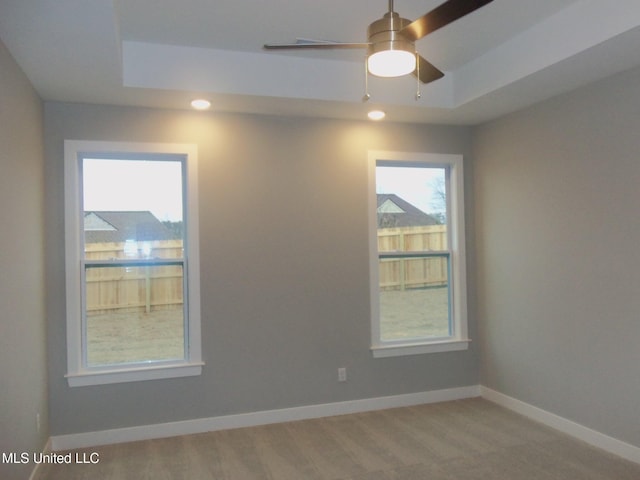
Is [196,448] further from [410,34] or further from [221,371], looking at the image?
[410,34]

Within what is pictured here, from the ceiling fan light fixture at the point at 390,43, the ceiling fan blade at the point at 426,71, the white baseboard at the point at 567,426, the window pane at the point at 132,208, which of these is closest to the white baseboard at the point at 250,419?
the white baseboard at the point at 567,426

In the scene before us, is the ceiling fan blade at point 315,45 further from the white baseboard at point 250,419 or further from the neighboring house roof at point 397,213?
the white baseboard at point 250,419

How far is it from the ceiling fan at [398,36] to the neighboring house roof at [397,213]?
2.28 m

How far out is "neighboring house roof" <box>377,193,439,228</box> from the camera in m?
4.41

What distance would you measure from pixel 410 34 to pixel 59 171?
9.19ft

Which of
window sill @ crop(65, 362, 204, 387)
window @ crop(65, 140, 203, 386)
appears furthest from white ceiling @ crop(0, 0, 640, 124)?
window sill @ crop(65, 362, 204, 387)

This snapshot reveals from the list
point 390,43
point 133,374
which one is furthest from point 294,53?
point 133,374

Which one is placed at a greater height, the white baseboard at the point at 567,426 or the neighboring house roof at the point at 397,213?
the neighboring house roof at the point at 397,213

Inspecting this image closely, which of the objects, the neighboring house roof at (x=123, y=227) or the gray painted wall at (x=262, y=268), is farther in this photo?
the neighboring house roof at (x=123, y=227)

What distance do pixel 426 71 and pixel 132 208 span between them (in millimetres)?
2533

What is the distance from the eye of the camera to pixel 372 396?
4.25m

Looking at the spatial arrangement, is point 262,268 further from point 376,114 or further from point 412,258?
point 376,114

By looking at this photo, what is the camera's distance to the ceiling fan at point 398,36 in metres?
Answer: 1.72

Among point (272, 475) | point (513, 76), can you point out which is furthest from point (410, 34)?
point (272, 475)
